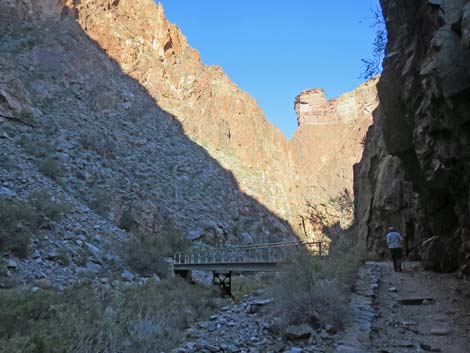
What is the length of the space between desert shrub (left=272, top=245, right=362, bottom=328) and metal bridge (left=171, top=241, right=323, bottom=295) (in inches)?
138

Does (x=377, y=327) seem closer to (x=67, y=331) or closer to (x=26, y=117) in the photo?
(x=67, y=331)

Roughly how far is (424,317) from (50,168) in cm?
2215

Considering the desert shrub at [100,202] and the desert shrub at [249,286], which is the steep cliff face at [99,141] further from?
the desert shrub at [249,286]

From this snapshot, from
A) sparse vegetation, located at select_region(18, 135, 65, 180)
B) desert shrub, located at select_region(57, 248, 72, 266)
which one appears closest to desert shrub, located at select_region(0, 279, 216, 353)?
desert shrub, located at select_region(57, 248, 72, 266)

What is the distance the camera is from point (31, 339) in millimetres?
4035

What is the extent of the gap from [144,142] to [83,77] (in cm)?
849

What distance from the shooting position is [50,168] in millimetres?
23000

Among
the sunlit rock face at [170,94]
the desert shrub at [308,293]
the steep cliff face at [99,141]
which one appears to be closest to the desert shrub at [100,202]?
the steep cliff face at [99,141]

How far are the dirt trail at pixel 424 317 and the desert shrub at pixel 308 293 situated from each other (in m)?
0.71

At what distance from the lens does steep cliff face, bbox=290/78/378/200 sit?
75.8m

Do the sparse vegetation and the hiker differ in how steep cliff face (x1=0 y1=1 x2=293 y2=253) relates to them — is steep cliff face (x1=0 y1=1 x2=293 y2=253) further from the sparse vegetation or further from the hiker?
the hiker

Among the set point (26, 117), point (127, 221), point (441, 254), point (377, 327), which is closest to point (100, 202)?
point (127, 221)

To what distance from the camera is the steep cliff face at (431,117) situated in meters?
5.17

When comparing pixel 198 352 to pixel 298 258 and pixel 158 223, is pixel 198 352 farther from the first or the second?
pixel 158 223
